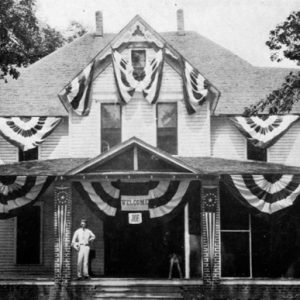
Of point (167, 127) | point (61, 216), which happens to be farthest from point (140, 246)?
point (167, 127)

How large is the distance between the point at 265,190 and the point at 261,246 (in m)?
2.50

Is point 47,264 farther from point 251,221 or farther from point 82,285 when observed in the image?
point 251,221

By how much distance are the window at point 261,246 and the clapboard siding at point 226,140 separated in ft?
8.74

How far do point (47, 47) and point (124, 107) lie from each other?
57.2 feet

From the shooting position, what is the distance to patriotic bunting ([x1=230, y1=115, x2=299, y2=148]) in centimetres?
2198

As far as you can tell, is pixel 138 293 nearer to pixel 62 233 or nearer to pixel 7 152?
pixel 62 233

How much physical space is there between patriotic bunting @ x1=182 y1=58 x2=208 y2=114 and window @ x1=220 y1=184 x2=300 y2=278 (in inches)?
144

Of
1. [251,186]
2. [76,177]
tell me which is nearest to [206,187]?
[251,186]

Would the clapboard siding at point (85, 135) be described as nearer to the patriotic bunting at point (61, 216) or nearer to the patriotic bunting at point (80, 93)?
the patriotic bunting at point (80, 93)

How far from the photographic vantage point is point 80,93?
2162 centimetres

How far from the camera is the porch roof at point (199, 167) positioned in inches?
761

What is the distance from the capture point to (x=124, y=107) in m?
22.1

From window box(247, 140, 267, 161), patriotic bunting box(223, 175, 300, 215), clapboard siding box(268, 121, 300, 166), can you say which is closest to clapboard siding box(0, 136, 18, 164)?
patriotic bunting box(223, 175, 300, 215)

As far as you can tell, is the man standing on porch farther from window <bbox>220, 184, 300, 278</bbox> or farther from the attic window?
the attic window
